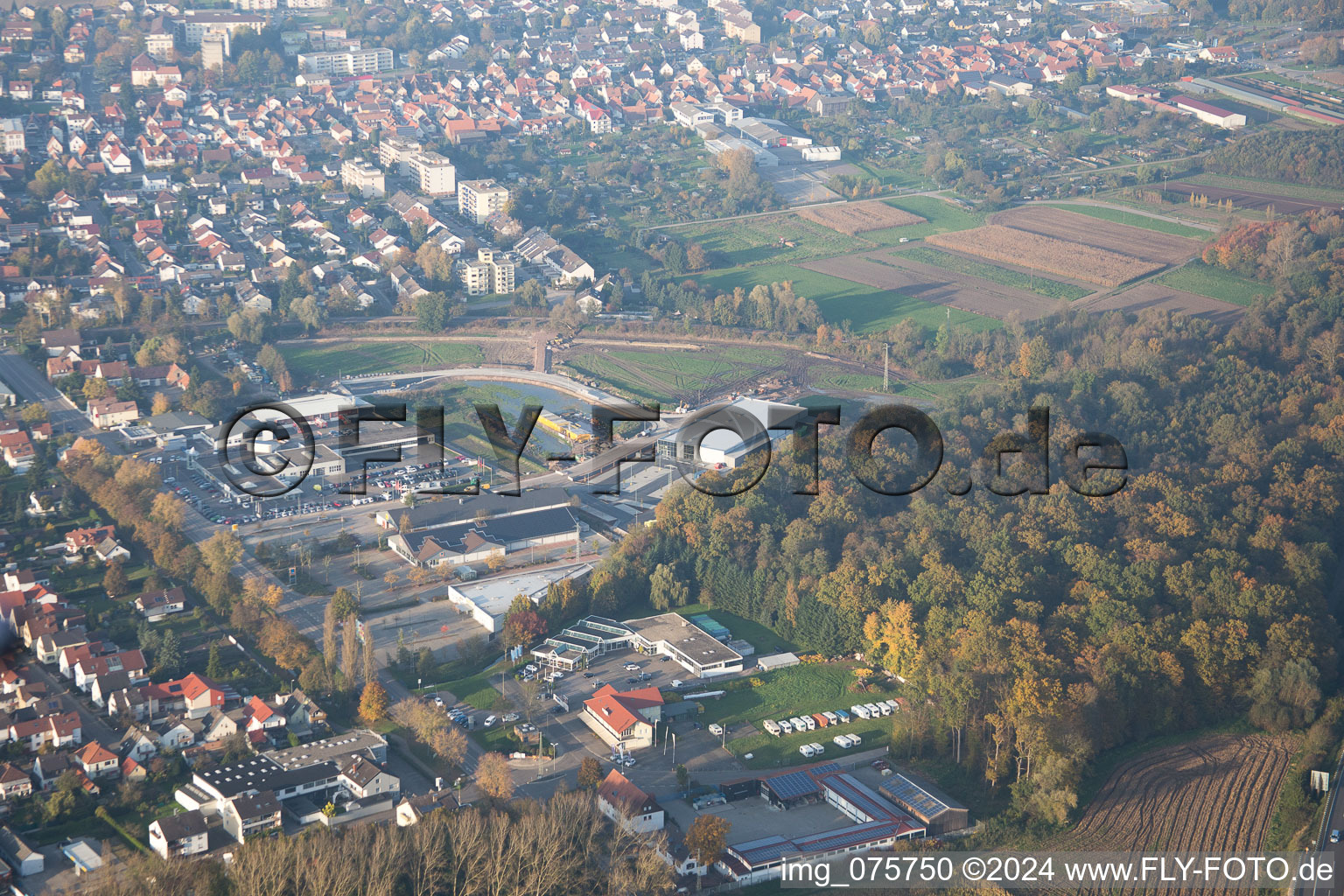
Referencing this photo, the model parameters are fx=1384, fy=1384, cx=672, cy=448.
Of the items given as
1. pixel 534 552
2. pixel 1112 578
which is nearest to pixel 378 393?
pixel 534 552

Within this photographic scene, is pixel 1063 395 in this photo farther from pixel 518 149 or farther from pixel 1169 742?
pixel 518 149

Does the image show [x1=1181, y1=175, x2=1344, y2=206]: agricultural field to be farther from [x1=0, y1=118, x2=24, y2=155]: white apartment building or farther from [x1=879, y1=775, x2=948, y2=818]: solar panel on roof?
[x1=0, y1=118, x2=24, y2=155]: white apartment building

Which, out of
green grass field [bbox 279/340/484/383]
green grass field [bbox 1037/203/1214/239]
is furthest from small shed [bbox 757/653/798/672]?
green grass field [bbox 1037/203/1214/239]

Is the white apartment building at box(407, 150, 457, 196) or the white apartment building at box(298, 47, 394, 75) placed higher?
the white apartment building at box(298, 47, 394, 75)

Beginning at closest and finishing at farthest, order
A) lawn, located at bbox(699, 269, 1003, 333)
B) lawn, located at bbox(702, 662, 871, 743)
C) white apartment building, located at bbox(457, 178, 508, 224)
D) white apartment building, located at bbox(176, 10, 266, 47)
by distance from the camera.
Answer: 1. lawn, located at bbox(702, 662, 871, 743)
2. lawn, located at bbox(699, 269, 1003, 333)
3. white apartment building, located at bbox(457, 178, 508, 224)
4. white apartment building, located at bbox(176, 10, 266, 47)

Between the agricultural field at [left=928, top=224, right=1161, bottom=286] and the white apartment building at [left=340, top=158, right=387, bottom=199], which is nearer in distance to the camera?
the agricultural field at [left=928, top=224, right=1161, bottom=286]

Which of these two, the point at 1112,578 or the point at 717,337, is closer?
the point at 1112,578

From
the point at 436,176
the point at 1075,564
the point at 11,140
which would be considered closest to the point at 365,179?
the point at 436,176
